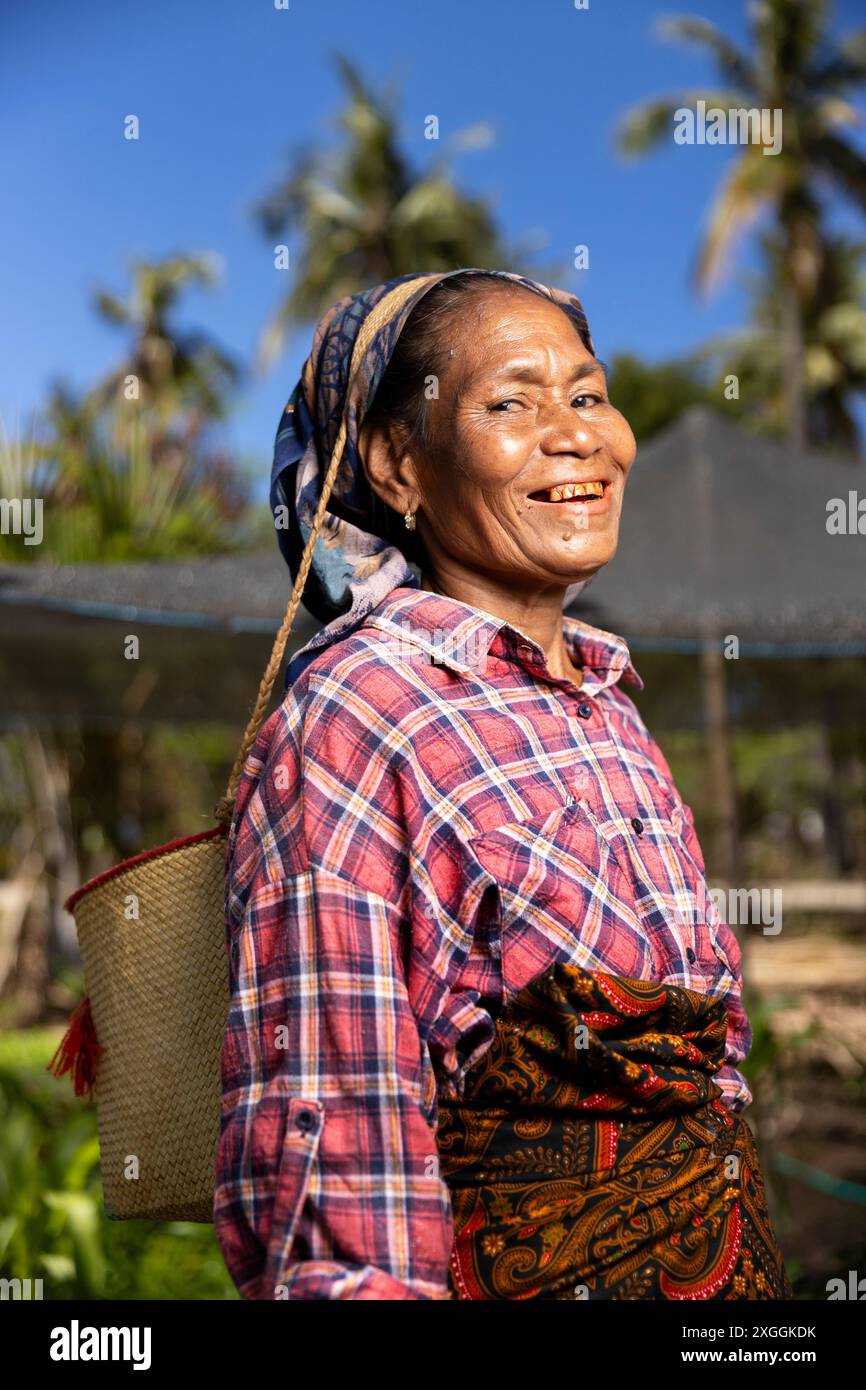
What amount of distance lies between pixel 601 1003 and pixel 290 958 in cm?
32

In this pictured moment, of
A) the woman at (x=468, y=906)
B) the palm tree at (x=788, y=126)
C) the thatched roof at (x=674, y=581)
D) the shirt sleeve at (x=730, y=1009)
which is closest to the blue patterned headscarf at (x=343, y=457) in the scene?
the woman at (x=468, y=906)

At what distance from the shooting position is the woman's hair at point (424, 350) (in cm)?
158

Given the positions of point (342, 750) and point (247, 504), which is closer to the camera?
point (342, 750)

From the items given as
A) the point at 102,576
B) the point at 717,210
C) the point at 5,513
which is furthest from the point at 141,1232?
the point at 717,210

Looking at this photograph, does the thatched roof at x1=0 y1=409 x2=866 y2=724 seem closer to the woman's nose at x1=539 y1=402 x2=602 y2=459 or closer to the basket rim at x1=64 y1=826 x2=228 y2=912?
the basket rim at x1=64 y1=826 x2=228 y2=912

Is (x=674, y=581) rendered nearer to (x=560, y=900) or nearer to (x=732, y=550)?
(x=732, y=550)

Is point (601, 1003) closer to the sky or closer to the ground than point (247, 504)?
closer to the ground

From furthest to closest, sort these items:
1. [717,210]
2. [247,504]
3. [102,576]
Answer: [717,210]
[247,504]
[102,576]

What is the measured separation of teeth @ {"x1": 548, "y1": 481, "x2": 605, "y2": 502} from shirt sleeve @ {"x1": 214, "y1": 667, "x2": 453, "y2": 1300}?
1.28 ft

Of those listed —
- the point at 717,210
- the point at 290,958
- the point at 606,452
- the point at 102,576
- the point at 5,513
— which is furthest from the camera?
the point at 717,210

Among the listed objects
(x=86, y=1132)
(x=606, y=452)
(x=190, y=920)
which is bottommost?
(x=86, y=1132)

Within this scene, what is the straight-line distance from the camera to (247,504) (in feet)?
49.2

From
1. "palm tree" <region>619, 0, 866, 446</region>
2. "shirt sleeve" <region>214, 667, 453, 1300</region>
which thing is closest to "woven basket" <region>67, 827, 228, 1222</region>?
"shirt sleeve" <region>214, 667, 453, 1300</region>

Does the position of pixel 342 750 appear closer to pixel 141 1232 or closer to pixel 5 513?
pixel 141 1232
